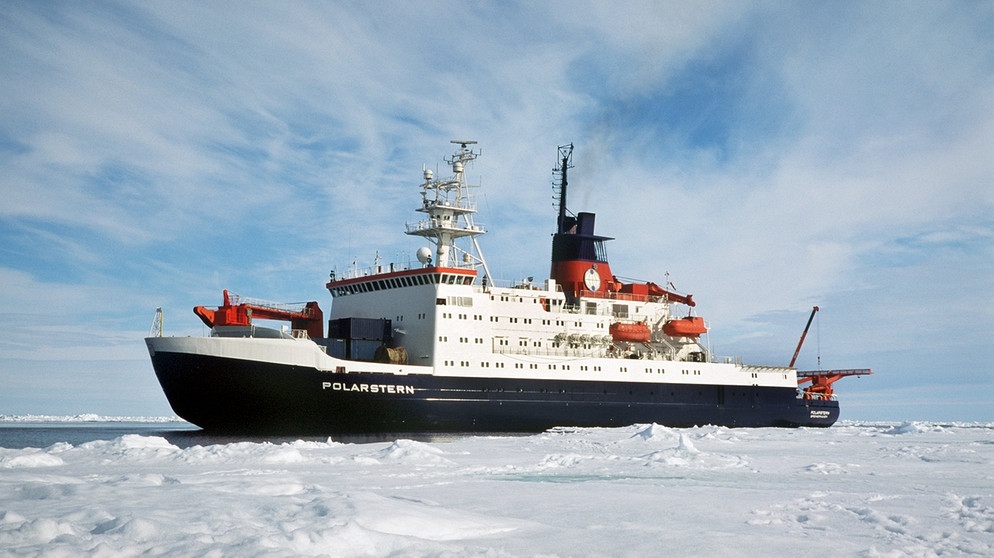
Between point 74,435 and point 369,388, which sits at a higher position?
point 369,388

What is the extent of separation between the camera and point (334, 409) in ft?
96.8

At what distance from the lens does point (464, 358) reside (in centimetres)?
3262

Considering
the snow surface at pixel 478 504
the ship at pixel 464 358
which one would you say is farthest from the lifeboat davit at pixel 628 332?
the snow surface at pixel 478 504

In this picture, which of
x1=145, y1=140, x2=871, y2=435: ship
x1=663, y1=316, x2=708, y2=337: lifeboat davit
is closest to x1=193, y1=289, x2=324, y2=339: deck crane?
x1=145, y1=140, x2=871, y2=435: ship

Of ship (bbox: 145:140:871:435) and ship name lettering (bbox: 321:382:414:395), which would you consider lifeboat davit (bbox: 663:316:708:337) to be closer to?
ship (bbox: 145:140:871:435)

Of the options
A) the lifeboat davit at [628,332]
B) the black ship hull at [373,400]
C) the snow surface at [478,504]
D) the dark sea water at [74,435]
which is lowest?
the dark sea water at [74,435]

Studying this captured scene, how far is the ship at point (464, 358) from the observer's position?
29188 millimetres

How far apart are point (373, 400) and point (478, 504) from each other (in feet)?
62.6

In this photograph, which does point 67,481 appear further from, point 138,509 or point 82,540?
point 82,540

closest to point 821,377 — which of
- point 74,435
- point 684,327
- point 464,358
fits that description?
point 684,327

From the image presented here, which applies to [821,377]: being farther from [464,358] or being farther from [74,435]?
[74,435]

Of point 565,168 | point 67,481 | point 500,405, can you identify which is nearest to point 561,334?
point 500,405

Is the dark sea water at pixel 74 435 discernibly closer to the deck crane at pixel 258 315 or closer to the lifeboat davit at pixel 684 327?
the deck crane at pixel 258 315

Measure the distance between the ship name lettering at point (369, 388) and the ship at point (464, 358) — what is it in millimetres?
72
